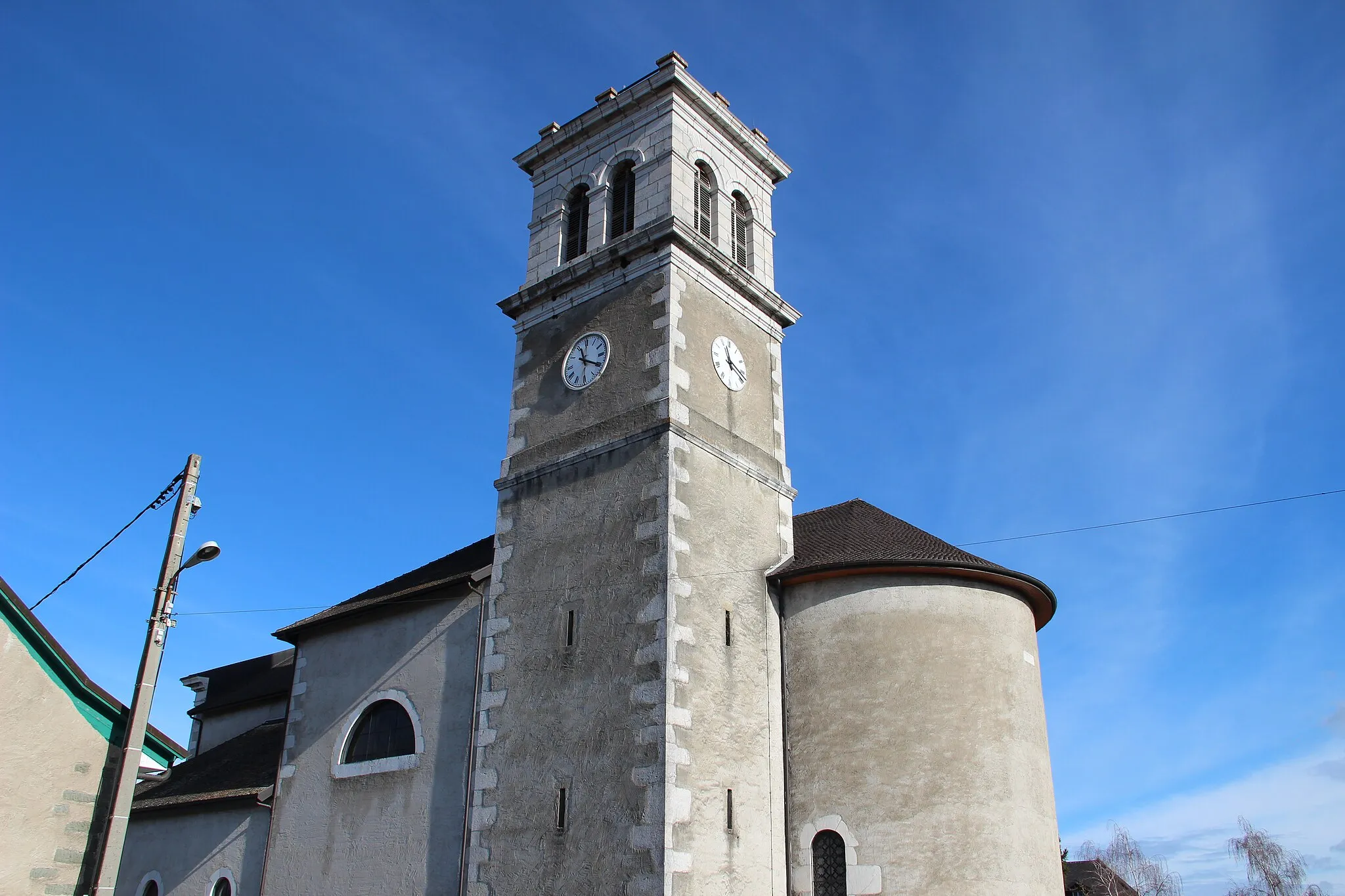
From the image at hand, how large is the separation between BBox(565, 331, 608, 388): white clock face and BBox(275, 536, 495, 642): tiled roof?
295cm

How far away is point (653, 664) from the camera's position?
14.2 m

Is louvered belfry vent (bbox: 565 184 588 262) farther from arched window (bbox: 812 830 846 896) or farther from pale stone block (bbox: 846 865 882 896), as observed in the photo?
pale stone block (bbox: 846 865 882 896)

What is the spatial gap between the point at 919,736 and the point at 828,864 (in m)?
2.13

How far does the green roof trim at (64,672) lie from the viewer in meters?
11.6

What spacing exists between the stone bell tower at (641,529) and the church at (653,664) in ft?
0.15

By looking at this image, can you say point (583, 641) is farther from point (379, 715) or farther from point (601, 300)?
point (601, 300)

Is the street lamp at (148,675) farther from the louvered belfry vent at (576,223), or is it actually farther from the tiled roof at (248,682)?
the tiled roof at (248,682)

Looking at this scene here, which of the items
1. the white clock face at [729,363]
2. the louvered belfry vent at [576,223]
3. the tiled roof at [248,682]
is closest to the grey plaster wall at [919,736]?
the white clock face at [729,363]

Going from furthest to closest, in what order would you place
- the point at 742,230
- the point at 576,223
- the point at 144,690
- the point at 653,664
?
1. the point at 742,230
2. the point at 576,223
3. the point at 653,664
4. the point at 144,690

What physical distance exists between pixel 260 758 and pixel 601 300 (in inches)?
422

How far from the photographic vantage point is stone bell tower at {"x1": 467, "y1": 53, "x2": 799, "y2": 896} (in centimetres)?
1398

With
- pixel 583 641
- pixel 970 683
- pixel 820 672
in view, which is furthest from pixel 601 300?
pixel 970 683

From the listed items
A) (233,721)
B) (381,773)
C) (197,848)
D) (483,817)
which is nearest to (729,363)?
(483,817)

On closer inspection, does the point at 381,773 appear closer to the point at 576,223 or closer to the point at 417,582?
the point at 417,582
